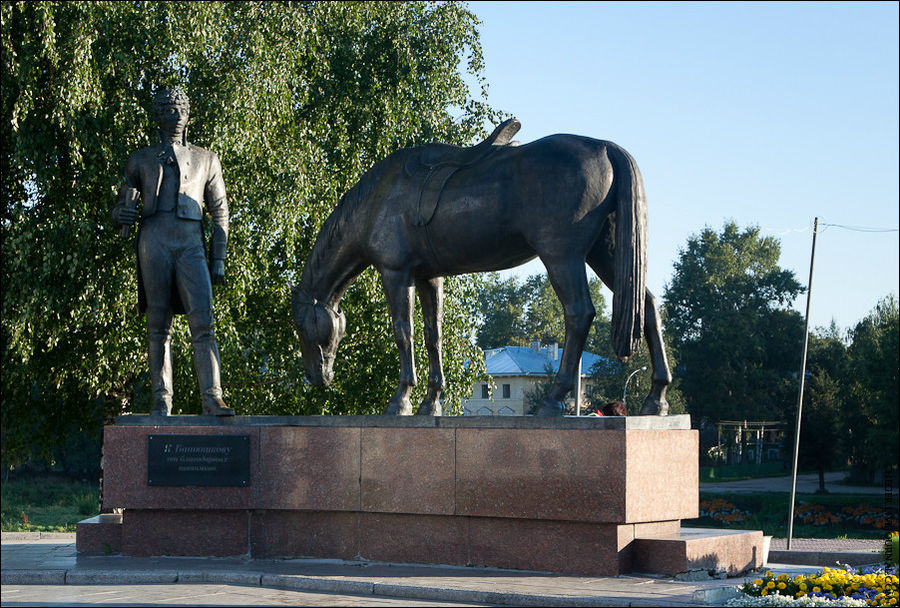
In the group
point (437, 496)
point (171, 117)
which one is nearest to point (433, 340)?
point (437, 496)

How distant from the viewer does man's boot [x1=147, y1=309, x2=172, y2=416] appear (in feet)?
34.9

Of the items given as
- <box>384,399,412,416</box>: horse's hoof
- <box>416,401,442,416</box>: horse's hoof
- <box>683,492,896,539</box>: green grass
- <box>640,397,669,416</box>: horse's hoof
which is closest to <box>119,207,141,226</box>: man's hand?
<box>384,399,412,416</box>: horse's hoof

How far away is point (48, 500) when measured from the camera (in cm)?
4053

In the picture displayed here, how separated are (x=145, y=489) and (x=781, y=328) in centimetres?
6617

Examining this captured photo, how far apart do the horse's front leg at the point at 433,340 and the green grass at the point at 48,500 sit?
17.3 meters

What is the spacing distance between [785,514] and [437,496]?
110 feet

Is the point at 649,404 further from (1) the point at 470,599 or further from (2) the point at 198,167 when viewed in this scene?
(2) the point at 198,167

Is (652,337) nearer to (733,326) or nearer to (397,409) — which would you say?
(397,409)

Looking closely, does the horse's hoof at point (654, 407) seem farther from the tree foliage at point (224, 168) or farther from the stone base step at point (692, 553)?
the tree foliage at point (224, 168)

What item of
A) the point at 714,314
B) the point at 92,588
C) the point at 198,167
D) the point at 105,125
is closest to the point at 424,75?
the point at 105,125

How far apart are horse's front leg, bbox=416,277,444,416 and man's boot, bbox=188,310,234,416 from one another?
1.82 meters

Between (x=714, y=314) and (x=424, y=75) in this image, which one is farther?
(x=714, y=314)

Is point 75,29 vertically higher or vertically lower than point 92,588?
higher

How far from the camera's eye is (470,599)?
812 centimetres
